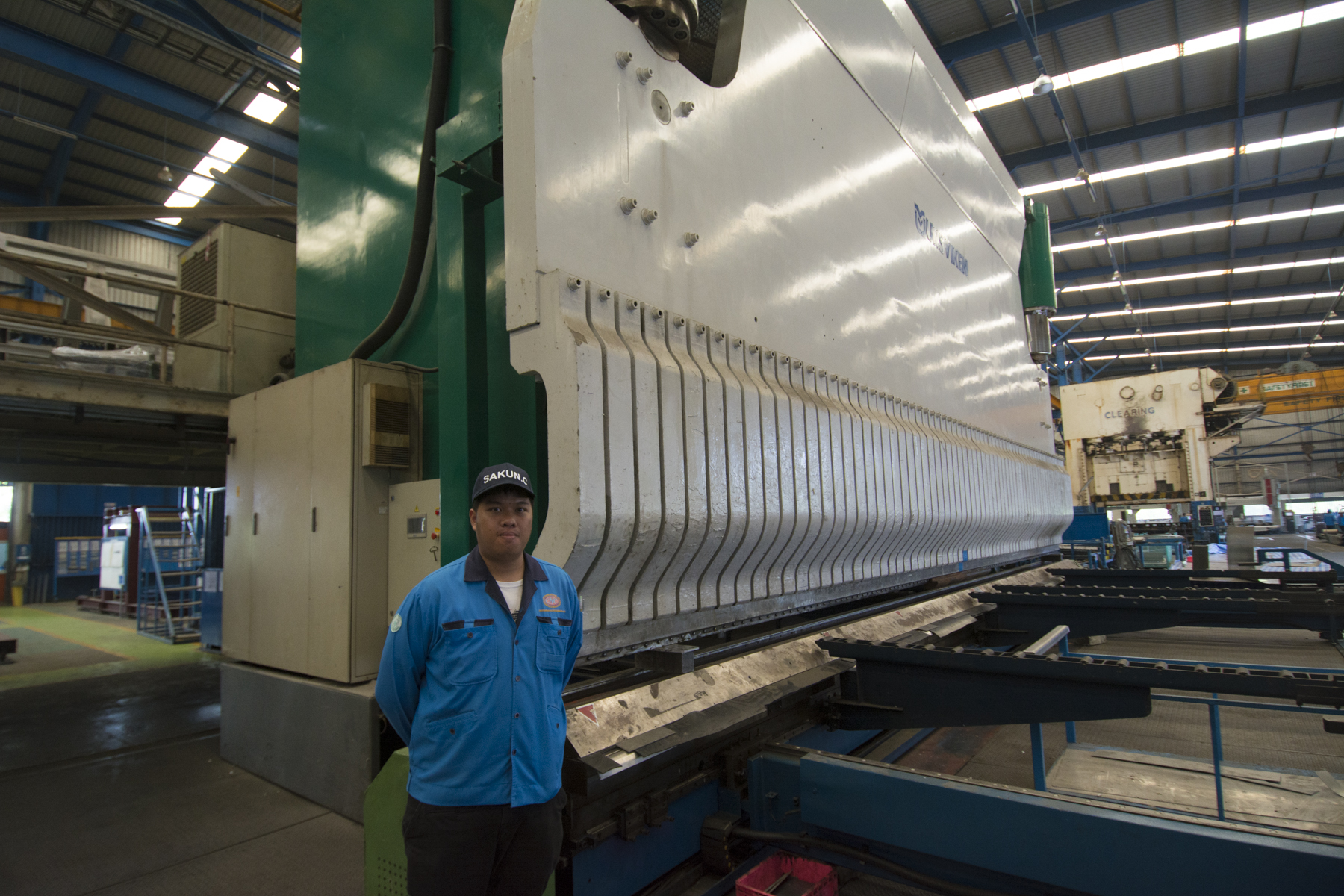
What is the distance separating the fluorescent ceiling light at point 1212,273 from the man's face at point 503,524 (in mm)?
19617

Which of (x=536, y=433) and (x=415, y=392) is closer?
(x=536, y=433)

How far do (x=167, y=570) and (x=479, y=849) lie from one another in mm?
11169

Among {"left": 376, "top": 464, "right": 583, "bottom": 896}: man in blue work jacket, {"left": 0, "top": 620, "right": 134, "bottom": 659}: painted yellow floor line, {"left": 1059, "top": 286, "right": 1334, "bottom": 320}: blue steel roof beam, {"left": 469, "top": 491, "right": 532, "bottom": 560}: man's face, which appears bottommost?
{"left": 0, "top": 620, "right": 134, "bottom": 659}: painted yellow floor line

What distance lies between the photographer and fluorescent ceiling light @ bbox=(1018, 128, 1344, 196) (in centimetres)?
1189

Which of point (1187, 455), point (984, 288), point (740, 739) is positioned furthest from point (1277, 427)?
point (740, 739)

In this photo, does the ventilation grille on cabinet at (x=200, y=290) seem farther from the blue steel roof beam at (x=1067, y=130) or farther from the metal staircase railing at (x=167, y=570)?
the blue steel roof beam at (x=1067, y=130)

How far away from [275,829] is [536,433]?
233cm

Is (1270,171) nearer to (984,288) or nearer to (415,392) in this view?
(984,288)

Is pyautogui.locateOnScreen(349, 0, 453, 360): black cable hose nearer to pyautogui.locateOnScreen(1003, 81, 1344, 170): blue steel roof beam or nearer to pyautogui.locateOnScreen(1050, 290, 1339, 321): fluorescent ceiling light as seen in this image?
pyautogui.locateOnScreen(1003, 81, 1344, 170): blue steel roof beam

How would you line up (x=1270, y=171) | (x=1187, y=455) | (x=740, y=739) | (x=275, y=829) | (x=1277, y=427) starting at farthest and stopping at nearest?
(x=1277, y=427)
(x=1270, y=171)
(x=1187, y=455)
(x=275, y=829)
(x=740, y=739)

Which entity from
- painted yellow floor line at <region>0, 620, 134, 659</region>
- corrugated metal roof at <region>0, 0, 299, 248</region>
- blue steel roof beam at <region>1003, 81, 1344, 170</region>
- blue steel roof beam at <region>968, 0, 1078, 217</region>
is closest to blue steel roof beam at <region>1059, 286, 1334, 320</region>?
blue steel roof beam at <region>968, 0, 1078, 217</region>

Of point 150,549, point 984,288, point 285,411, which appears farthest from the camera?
point 150,549

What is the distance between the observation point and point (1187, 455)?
9.66 metres

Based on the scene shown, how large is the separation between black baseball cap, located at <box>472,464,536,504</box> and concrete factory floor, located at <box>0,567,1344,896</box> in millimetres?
1131
